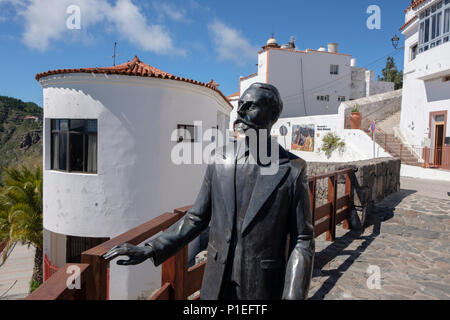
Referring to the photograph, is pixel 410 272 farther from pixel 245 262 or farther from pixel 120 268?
pixel 120 268

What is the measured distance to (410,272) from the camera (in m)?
4.11

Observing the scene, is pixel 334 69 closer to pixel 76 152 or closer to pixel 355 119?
pixel 355 119

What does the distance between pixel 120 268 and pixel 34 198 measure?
5.60 m

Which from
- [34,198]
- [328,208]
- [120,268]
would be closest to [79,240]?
[120,268]

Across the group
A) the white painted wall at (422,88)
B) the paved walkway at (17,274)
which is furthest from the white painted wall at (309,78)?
the paved walkway at (17,274)

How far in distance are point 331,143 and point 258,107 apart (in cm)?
1867

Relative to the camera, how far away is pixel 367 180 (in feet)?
20.1

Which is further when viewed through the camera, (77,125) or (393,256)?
(77,125)

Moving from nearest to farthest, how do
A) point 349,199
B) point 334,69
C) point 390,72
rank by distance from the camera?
1. point 349,199
2. point 334,69
3. point 390,72

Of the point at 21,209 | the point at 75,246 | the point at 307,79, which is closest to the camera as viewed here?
the point at 75,246

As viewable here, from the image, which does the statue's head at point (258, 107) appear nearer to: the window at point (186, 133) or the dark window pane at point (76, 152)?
the window at point (186, 133)

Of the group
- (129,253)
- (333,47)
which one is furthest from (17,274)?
(333,47)

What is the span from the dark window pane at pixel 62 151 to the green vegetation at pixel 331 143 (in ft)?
49.9

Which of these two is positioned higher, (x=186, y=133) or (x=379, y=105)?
(x=379, y=105)
